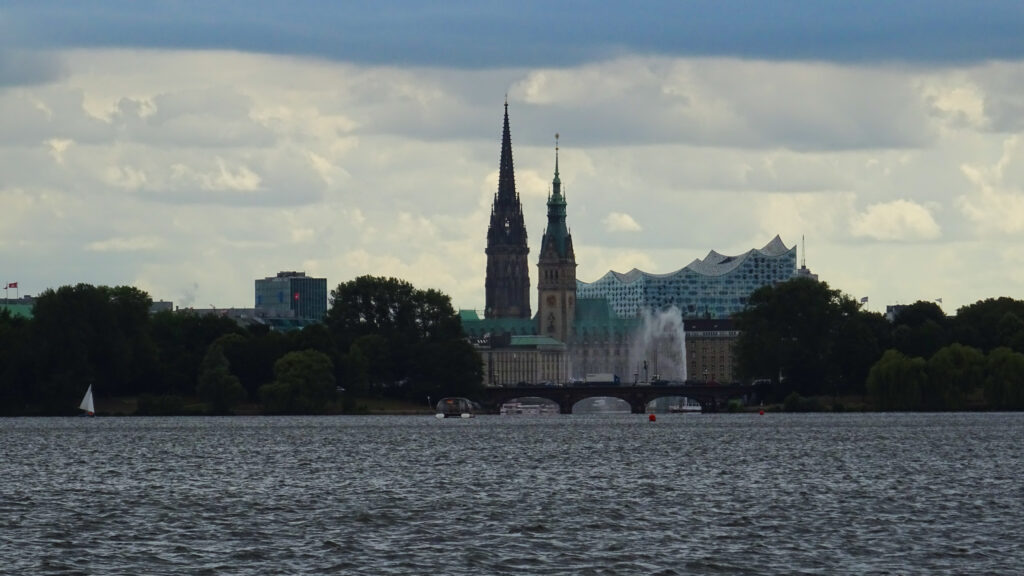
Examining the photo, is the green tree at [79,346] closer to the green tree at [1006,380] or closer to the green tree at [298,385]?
the green tree at [298,385]

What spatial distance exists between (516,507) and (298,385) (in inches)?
4994

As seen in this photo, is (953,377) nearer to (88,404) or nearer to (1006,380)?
(1006,380)

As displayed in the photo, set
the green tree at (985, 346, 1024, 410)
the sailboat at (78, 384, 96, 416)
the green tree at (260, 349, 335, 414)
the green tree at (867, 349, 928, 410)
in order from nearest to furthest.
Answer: the green tree at (985, 346, 1024, 410), the sailboat at (78, 384, 96, 416), the green tree at (867, 349, 928, 410), the green tree at (260, 349, 335, 414)

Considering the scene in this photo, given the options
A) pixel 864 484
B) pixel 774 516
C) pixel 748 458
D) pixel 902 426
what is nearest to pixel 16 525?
pixel 774 516

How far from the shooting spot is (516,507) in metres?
71.7

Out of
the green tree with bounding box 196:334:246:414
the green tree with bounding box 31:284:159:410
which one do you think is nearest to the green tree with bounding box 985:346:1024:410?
the green tree with bounding box 196:334:246:414

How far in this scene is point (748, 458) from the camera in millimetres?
105062

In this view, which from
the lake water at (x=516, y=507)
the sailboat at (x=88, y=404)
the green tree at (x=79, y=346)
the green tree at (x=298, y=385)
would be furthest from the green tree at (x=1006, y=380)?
the sailboat at (x=88, y=404)

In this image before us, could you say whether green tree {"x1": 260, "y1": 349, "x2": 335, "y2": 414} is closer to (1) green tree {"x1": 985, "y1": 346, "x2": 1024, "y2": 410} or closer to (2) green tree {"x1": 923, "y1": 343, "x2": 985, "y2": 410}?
(2) green tree {"x1": 923, "y1": 343, "x2": 985, "y2": 410}

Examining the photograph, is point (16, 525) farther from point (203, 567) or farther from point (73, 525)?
point (203, 567)

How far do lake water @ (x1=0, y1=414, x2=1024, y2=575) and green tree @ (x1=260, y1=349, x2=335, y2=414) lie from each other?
6851 centimetres

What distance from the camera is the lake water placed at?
5584cm

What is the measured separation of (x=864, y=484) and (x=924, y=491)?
471 cm

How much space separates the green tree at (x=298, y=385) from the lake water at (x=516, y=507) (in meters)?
68.5
